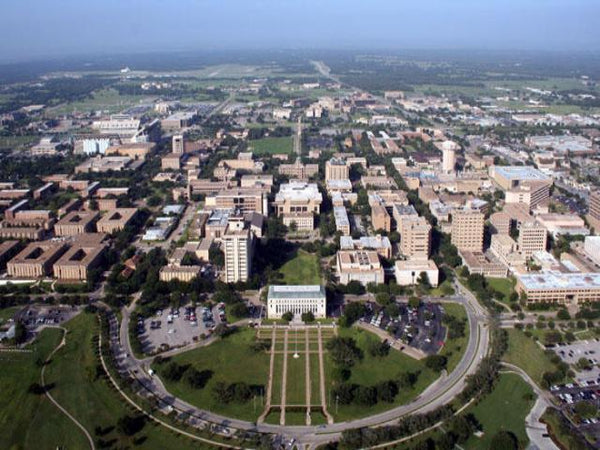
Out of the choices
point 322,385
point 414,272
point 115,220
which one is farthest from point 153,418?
point 115,220

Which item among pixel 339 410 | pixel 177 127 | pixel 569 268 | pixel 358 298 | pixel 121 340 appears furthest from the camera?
pixel 177 127

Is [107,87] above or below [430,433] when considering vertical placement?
above

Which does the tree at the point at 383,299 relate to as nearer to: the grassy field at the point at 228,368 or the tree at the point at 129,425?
the grassy field at the point at 228,368

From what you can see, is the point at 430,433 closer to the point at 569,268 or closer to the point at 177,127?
the point at 569,268

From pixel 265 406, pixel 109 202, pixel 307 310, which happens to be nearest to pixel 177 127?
pixel 109 202

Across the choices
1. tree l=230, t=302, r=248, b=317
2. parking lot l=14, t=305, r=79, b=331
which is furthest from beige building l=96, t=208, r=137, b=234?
tree l=230, t=302, r=248, b=317

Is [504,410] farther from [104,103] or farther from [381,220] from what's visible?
[104,103]

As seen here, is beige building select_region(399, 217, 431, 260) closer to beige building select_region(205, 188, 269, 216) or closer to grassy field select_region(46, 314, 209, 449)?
beige building select_region(205, 188, 269, 216)
